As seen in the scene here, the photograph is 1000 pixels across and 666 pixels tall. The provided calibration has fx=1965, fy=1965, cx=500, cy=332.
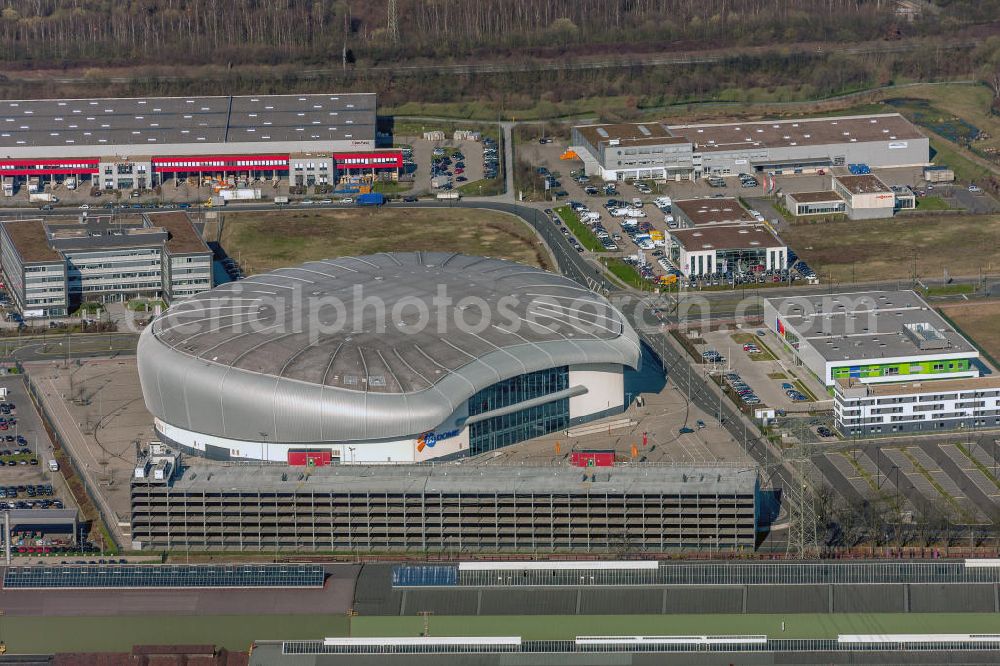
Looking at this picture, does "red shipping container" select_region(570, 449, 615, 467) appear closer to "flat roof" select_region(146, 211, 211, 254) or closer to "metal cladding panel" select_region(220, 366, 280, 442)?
"metal cladding panel" select_region(220, 366, 280, 442)

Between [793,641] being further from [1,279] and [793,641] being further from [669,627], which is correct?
[1,279]

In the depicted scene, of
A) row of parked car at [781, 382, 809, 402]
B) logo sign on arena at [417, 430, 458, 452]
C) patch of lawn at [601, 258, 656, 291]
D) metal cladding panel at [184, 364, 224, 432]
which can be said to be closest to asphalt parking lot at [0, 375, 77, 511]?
metal cladding panel at [184, 364, 224, 432]

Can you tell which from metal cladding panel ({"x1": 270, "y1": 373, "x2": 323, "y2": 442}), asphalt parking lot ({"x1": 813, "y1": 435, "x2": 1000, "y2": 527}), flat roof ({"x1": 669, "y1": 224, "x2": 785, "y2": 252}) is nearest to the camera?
asphalt parking lot ({"x1": 813, "y1": 435, "x2": 1000, "y2": 527})

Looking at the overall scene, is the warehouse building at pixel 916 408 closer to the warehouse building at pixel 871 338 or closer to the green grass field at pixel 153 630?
the warehouse building at pixel 871 338

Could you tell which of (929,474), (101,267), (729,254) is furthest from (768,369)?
(101,267)

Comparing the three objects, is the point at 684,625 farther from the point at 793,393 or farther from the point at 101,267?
the point at 101,267

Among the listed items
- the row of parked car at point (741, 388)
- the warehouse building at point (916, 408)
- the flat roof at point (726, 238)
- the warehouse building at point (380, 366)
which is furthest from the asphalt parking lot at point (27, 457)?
the flat roof at point (726, 238)

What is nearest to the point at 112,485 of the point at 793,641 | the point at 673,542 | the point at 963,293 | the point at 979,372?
the point at 673,542
